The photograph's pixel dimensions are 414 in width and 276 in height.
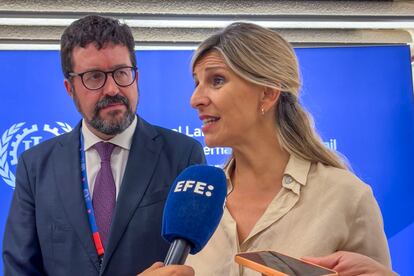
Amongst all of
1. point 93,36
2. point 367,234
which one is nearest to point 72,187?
point 93,36

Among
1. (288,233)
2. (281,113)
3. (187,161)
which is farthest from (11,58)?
(288,233)

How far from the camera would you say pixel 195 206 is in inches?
33.5

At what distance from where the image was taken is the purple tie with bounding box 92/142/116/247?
140 centimetres

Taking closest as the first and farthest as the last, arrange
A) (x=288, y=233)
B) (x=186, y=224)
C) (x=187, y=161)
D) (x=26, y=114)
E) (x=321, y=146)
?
(x=186, y=224) → (x=288, y=233) → (x=321, y=146) → (x=187, y=161) → (x=26, y=114)

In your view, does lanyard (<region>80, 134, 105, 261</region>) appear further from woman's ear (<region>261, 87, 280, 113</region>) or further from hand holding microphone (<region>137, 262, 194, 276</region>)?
hand holding microphone (<region>137, 262, 194, 276</region>)

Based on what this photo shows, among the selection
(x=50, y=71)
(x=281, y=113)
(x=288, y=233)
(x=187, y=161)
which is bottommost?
(x=288, y=233)

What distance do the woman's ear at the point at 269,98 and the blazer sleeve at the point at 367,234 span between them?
0.32 m

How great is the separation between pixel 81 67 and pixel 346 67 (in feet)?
4.92

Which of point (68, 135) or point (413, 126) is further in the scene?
point (413, 126)

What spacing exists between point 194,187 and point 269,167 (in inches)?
16.1

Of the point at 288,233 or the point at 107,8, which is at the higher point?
the point at 107,8

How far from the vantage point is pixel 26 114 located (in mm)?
2373

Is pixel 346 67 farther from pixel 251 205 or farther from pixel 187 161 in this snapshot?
pixel 251 205

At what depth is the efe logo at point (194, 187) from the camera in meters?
0.87
